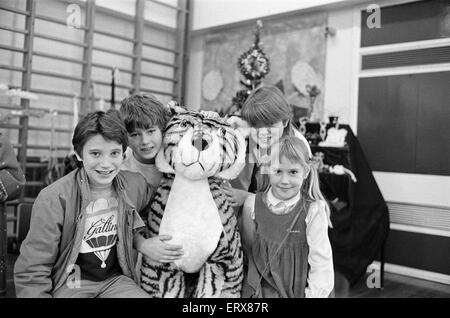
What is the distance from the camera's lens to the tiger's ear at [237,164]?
2.69 feet

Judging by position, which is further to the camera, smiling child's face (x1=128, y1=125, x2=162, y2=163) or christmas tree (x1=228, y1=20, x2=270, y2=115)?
christmas tree (x1=228, y1=20, x2=270, y2=115)

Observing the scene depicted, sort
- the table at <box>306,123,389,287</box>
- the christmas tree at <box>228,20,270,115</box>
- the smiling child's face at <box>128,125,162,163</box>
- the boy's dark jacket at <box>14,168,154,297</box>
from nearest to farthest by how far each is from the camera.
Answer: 1. the boy's dark jacket at <box>14,168,154,297</box>
2. the smiling child's face at <box>128,125,162,163</box>
3. the table at <box>306,123,389,287</box>
4. the christmas tree at <box>228,20,270,115</box>

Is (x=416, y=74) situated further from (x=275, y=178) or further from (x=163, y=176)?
(x=163, y=176)

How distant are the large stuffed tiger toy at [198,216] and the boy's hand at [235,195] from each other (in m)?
0.04

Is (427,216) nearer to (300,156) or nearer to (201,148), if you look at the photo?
(300,156)

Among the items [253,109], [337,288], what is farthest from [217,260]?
[337,288]

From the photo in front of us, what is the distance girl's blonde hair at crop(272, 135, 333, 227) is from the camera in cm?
81

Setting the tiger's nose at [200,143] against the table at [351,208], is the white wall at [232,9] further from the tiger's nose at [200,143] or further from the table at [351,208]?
the table at [351,208]

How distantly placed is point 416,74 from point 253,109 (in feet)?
1.69

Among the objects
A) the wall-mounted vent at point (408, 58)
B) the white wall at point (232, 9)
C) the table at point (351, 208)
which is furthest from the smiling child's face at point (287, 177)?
the table at point (351, 208)

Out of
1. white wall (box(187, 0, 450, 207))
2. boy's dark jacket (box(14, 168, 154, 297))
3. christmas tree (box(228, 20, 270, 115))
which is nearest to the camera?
boy's dark jacket (box(14, 168, 154, 297))

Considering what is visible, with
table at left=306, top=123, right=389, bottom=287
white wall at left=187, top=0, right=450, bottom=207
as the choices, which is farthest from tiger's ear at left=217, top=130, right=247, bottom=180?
table at left=306, top=123, right=389, bottom=287

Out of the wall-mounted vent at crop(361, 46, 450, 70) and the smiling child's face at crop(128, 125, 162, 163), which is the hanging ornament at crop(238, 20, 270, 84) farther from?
the smiling child's face at crop(128, 125, 162, 163)

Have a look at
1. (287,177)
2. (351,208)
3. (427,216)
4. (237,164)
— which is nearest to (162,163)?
(237,164)
